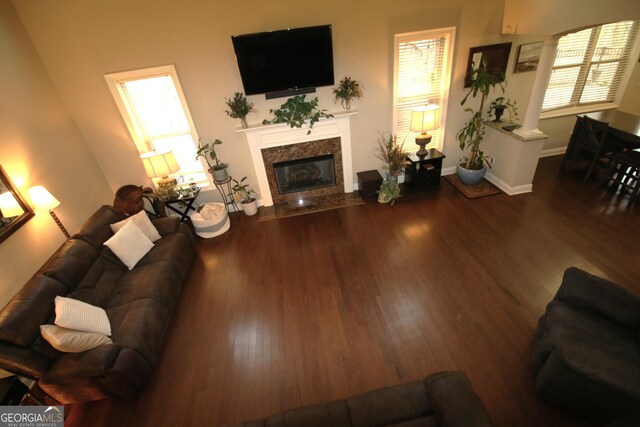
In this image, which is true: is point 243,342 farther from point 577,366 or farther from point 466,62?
point 466,62

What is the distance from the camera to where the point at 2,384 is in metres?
2.20

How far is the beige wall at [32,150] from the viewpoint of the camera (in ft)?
9.33

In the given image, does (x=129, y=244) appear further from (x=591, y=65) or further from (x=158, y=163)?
(x=591, y=65)

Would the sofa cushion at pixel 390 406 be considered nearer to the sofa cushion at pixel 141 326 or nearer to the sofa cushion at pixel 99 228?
the sofa cushion at pixel 141 326

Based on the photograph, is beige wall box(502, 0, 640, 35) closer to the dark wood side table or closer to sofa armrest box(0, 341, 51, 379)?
the dark wood side table

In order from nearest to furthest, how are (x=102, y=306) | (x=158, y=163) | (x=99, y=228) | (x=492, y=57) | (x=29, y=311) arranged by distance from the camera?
(x=29, y=311) → (x=102, y=306) → (x=99, y=228) → (x=158, y=163) → (x=492, y=57)

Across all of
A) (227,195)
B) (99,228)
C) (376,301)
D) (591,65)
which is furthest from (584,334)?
(591,65)

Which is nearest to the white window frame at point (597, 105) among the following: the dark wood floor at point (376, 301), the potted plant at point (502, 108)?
the potted plant at point (502, 108)

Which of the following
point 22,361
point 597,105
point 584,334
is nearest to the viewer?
point 584,334

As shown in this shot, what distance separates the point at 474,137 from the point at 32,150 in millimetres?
5845

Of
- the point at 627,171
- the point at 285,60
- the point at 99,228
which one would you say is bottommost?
the point at 627,171

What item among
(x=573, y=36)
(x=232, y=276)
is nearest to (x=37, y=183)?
(x=232, y=276)

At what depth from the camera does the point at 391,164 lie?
4496 millimetres

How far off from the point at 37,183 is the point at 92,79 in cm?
145
